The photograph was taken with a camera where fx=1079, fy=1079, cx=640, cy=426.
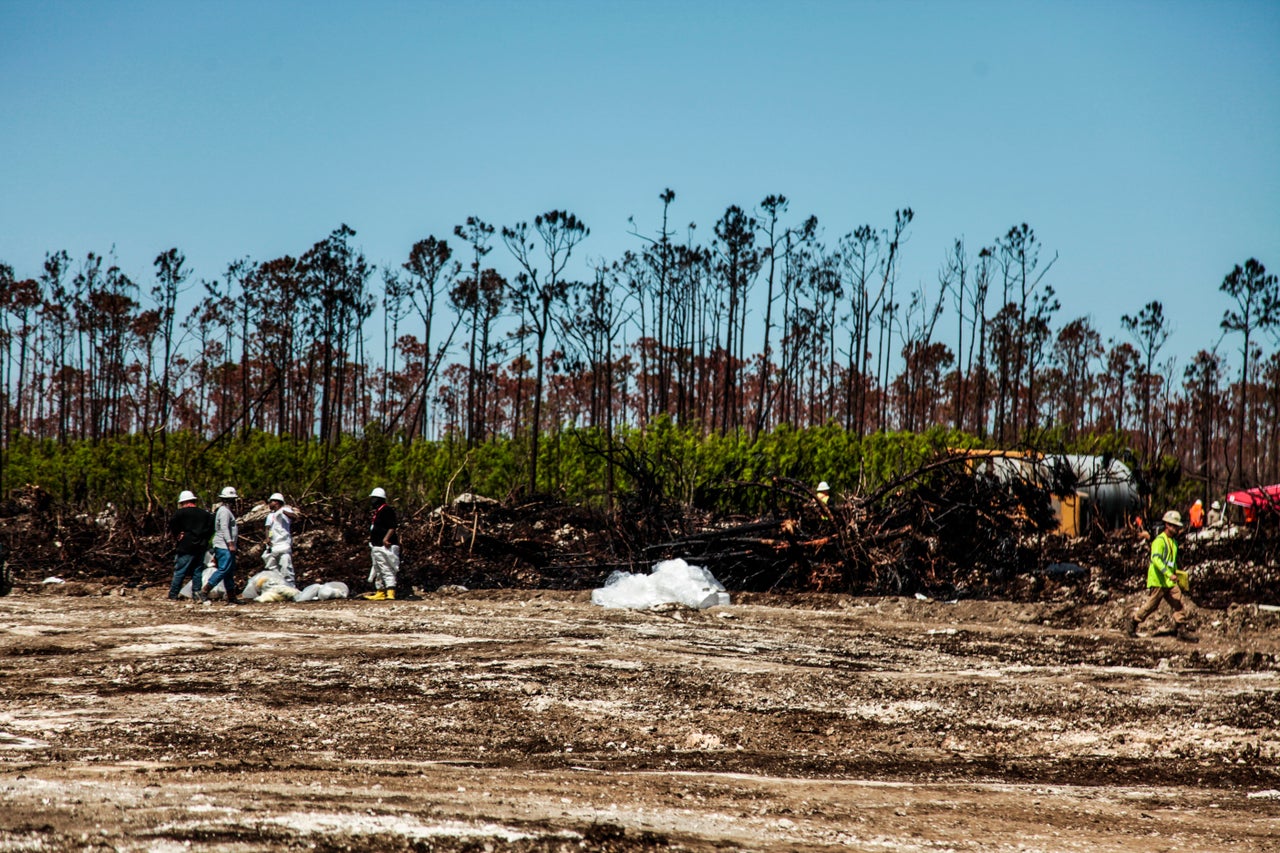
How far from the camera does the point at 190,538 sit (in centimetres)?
1366

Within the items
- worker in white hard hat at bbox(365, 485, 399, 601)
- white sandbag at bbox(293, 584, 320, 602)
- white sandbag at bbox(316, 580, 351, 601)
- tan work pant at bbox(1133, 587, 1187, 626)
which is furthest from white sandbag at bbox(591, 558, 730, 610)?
tan work pant at bbox(1133, 587, 1187, 626)

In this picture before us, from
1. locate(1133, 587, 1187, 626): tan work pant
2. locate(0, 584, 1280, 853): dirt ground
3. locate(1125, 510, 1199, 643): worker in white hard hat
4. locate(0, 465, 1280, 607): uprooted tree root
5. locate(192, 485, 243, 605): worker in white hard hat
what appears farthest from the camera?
locate(0, 465, 1280, 607): uprooted tree root

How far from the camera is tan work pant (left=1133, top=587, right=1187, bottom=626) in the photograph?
1130cm

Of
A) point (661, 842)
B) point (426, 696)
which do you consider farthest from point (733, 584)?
point (661, 842)

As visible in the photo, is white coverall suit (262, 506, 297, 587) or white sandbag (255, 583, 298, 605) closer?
white sandbag (255, 583, 298, 605)

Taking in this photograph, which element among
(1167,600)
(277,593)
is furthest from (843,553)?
(277,593)

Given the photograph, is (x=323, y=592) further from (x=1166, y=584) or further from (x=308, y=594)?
(x=1166, y=584)

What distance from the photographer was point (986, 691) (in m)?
7.97

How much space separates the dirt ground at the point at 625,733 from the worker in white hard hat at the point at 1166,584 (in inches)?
12.4

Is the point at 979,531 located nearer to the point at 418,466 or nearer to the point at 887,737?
the point at 887,737

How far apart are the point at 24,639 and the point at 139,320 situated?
43.8 meters

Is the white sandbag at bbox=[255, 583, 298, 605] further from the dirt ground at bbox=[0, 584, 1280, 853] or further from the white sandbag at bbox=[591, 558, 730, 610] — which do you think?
the white sandbag at bbox=[591, 558, 730, 610]

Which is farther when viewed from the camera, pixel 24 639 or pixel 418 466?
pixel 418 466

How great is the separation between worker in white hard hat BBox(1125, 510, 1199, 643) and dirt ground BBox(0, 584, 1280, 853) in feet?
1.03
